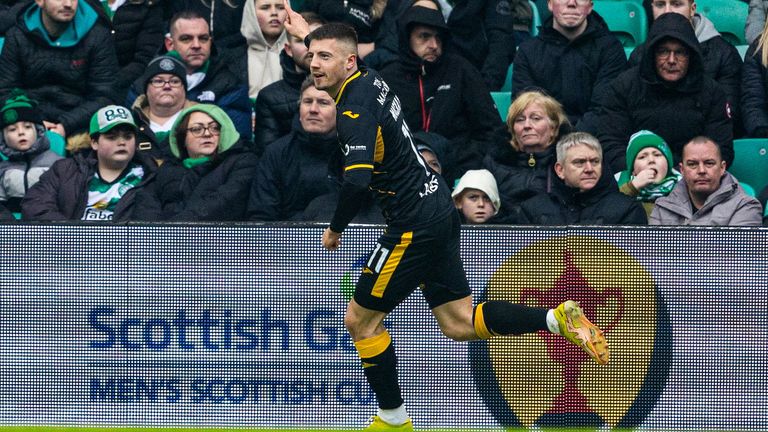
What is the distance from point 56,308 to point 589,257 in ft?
11.2

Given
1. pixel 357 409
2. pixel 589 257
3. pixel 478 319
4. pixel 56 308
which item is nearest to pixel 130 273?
pixel 56 308

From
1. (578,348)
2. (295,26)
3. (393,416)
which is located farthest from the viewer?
(578,348)

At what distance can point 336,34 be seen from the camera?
7.99 metres

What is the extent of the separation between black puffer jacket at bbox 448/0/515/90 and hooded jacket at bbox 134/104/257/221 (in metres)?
2.36

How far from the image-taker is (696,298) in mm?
9031

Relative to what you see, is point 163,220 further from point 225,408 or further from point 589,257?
point 589,257

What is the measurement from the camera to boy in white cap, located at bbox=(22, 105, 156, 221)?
33.4 ft

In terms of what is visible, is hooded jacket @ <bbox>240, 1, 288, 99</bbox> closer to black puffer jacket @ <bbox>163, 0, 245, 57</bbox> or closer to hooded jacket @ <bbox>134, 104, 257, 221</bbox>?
black puffer jacket @ <bbox>163, 0, 245, 57</bbox>

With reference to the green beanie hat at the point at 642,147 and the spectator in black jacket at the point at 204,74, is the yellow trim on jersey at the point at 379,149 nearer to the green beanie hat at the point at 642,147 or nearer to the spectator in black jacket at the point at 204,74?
the green beanie hat at the point at 642,147

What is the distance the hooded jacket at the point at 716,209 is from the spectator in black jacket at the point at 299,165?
231 centimetres

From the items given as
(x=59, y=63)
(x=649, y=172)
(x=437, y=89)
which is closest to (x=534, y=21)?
(x=437, y=89)

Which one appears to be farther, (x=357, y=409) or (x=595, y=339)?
(x=357, y=409)

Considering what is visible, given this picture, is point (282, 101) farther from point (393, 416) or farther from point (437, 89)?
point (393, 416)

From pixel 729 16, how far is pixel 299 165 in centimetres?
487
